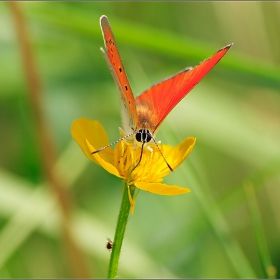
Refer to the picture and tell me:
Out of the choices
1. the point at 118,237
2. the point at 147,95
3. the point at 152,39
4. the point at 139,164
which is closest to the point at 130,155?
the point at 139,164

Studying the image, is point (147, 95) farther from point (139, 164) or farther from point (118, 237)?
point (118, 237)

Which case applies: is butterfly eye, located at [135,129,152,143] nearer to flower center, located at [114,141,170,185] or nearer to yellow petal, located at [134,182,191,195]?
flower center, located at [114,141,170,185]

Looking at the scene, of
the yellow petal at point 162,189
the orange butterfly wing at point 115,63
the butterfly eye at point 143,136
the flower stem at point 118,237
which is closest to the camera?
the flower stem at point 118,237

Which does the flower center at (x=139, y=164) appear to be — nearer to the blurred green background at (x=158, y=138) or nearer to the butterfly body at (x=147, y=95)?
the butterfly body at (x=147, y=95)

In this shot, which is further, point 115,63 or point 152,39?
point 152,39

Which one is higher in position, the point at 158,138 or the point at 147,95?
the point at 147,95

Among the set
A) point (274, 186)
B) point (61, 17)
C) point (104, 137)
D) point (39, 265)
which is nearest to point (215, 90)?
point (274, 186)

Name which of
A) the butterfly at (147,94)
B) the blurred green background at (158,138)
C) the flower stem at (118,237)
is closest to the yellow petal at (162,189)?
the flower stem at (118,237)
